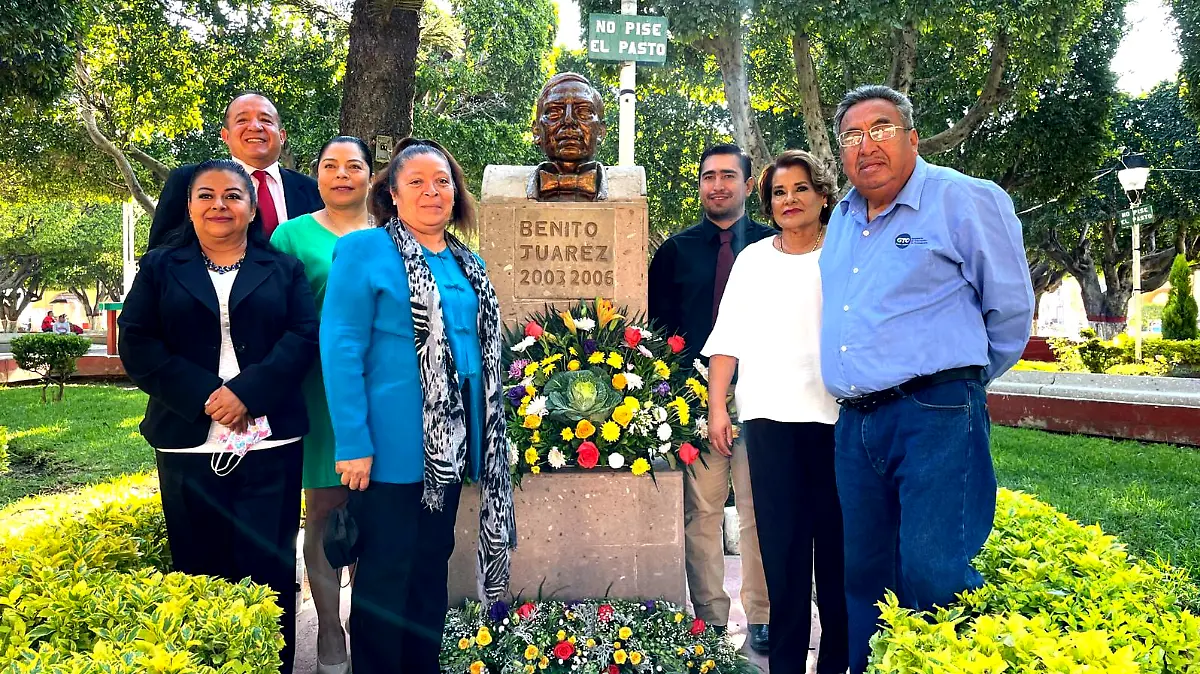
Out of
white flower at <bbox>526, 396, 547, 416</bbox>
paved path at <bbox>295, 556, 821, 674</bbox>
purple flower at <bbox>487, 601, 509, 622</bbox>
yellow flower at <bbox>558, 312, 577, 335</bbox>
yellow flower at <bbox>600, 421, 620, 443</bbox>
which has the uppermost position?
yellow flower at <bbox>558, 312, 577, 335</bbox>

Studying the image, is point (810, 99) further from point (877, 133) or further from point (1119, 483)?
point (877, 133)

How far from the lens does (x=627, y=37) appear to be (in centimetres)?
593

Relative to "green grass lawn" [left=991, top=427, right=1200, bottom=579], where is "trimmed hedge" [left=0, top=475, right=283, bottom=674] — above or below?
above

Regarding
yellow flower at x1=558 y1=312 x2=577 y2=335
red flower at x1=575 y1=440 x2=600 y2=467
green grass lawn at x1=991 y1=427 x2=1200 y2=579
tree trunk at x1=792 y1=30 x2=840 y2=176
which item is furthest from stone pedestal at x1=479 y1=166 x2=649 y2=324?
tree trunk at x1=792 y1=30 x2=840 y2=176

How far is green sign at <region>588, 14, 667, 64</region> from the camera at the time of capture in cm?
591

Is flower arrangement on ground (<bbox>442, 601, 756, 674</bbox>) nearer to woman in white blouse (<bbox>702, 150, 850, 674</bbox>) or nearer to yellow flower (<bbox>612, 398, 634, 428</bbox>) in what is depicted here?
woman in white blouse (<bbox>702, 150, 850, 674</bbox>)

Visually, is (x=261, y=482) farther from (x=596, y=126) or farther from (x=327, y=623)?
(x=596, y=126)

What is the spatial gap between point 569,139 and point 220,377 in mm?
1837

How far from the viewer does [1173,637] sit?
1990mm

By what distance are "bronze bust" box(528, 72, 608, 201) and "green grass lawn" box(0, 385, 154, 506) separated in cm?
589

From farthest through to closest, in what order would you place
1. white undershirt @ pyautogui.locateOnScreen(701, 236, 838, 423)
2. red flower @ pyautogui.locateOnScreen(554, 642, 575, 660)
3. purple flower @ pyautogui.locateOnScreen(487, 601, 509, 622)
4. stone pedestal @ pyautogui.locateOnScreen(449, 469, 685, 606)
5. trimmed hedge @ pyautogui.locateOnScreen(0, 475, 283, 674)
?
stone pedestal @ pyautogui.locateOnScreen(449, 469, 685, 606)
purple flower @ pyautogui.locateOnScreen(487, 601, 509, 622)
red flower @ pyautogui.locateOnScreen(554, 642, 575, 660)
white undershirt @ pyautogui.locateOnScreen(701, 236, 838, 423)
trimmed hedge @ pyautogui.locateOnScreen(0, 475, 283, 674)

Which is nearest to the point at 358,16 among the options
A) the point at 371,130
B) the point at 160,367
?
the point at 371,130

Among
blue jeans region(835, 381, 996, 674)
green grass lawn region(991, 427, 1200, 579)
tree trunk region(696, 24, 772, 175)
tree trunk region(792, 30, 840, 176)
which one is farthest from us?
tree trunk region(792, 30, 840, 176)

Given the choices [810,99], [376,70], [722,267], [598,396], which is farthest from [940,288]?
[810,99]
